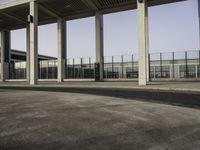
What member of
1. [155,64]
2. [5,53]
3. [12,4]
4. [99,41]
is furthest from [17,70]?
[155,64]

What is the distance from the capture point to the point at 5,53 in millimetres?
41969

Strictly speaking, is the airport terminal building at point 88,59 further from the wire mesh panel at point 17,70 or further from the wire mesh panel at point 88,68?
the wire mesh panel at point 17,70

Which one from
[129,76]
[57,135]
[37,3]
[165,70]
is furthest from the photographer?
[129,76]

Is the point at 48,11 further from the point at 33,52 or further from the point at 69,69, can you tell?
the point at 69,69

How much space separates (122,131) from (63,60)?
102ft

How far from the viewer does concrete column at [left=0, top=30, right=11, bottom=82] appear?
135ft

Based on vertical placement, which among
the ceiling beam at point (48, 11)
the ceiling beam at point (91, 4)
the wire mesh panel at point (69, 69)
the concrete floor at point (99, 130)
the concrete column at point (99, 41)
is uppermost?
the ceiling beam at point (91, 4)

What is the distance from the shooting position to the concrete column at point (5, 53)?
41.3 metres

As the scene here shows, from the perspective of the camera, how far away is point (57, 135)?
4.38m

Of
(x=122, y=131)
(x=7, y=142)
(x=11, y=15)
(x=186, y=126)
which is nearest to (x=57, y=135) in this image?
(x=7, y=142)

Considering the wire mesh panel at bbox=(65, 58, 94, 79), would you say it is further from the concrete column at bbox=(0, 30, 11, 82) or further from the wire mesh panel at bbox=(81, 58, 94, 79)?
the concrete column at bbox=(0, 30, 11, 82)

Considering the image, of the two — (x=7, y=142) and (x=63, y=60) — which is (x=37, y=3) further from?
(x=7, y=142)

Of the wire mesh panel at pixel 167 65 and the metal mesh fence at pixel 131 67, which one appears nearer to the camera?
the metal mesh fence at pixel 131 67

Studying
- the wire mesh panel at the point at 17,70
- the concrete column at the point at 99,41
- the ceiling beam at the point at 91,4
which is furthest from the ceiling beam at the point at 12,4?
the wire mesh panel at the point at 17,70
